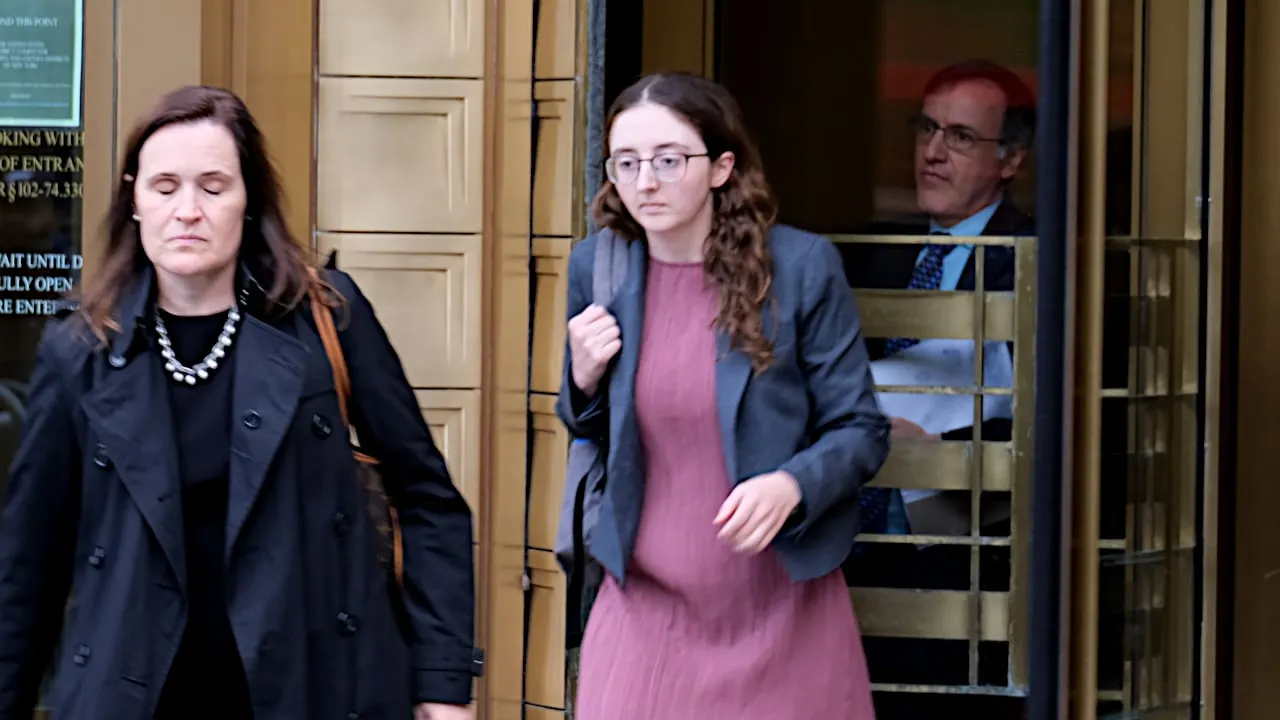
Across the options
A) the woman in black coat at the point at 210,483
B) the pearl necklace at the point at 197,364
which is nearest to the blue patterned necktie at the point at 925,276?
the woman in black coat at the point at 210,483

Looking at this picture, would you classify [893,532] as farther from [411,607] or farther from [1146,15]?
[411,607]

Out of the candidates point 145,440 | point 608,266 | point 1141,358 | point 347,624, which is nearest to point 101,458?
point 145,440

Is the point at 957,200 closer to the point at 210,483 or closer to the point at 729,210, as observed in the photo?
the point at 729,210

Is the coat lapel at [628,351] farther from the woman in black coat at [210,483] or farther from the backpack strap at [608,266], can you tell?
the woman in black coat at [210,483]

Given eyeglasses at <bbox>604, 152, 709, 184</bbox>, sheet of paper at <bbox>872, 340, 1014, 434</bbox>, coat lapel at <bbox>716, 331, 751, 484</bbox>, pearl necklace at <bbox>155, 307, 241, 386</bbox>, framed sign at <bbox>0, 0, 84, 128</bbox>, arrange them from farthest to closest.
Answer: sheet of paper at <bbox>872, 340, 1014, 434</bbox> → framed sign at <bbox>0, 0, 84, 128</bbox> → eyeglasses at <bbox>604, 152, 709, 184</bbox> → coat lapel at <bbox>716, 331, 751, 484</bbox> → pearl necklace at <bbox>155, 307, 241, 386</bbox>

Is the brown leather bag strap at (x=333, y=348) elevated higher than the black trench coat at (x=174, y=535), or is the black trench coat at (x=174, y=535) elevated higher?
the brown leather bag strap at (x=333, y=348)

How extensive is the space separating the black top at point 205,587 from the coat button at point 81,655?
15cm

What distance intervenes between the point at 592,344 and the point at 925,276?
8.07 ft

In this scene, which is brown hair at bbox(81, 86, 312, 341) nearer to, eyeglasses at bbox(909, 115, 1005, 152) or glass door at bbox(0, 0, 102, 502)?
glass door at bbox(0, 0, 102, 502)

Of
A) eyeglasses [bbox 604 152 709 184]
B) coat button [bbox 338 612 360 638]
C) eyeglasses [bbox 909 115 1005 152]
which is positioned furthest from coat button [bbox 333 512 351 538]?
eyeglasses [bbox 909 115 1005 152]

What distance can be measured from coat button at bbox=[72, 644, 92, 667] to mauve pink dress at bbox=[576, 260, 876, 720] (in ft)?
4.18

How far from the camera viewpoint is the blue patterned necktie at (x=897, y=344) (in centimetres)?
642

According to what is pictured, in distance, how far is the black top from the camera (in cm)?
321

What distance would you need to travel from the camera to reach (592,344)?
4.17m
